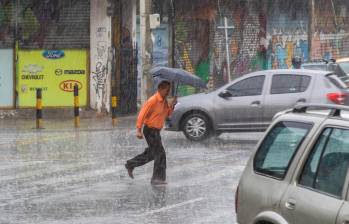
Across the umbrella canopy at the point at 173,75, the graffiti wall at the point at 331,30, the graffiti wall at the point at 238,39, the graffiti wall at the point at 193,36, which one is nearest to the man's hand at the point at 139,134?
the umbrella canopy at the point at 173,75

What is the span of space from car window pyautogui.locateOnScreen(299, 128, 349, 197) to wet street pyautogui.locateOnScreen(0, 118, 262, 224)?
455cm

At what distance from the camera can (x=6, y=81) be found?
1133 inches

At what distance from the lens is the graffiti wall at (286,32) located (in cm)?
3678

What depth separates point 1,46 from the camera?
95.0 feet

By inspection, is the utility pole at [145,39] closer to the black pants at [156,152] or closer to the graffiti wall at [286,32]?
the graffiti wall at [286,32]

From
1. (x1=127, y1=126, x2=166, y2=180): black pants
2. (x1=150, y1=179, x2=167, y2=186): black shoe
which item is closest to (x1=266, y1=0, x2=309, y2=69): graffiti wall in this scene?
(x1=127, y1=126, x2=166, y2=180): black pants

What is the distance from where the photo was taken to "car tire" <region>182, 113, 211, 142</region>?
2089cm

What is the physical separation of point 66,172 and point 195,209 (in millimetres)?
4577

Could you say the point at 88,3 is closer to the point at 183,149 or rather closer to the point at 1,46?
the point at 1,46

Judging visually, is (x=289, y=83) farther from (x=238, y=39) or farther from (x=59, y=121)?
(x=238, y=39)

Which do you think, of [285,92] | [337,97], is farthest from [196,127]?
[337,97]

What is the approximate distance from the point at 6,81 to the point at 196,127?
984cm

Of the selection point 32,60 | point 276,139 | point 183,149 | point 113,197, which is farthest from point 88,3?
point 276,139

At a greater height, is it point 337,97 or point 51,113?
point 337,97
